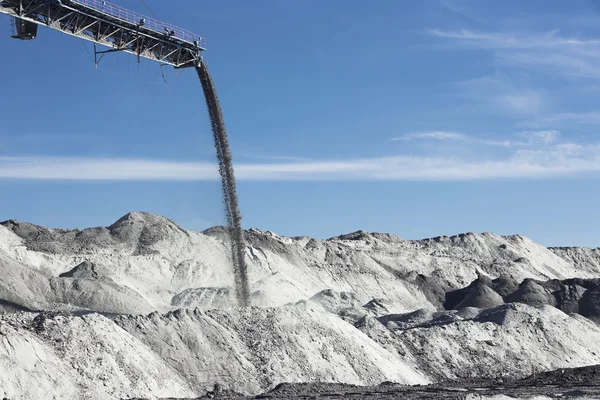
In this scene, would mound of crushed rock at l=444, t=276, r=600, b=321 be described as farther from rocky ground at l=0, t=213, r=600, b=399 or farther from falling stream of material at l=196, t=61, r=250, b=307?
falling stream of material at l=196, t=61, r=250, b=307

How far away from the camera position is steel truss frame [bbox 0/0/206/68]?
96.3ft

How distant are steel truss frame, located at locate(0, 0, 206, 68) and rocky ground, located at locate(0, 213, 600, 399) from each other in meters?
9.57

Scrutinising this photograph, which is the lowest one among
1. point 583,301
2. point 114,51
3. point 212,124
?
point 583,301

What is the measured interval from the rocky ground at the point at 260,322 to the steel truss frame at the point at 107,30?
9570mm

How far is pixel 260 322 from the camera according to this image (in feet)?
106

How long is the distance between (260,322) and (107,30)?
11701 mm

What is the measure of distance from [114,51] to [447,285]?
46.2m

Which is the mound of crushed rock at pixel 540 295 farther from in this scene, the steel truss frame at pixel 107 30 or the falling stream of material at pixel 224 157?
the steel truss frame at pixel 107 30

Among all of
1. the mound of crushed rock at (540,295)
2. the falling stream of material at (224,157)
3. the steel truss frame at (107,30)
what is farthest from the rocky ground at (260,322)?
the steel truss frame at (107,30)

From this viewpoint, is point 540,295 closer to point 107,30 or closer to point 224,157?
point 224,157

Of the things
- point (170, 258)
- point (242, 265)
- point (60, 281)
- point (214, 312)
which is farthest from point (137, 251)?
point (214, 312)

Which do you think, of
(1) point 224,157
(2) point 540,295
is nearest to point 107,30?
(1) point 224,157

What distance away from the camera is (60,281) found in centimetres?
4450

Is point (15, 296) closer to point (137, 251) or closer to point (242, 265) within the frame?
point (242, 265)
